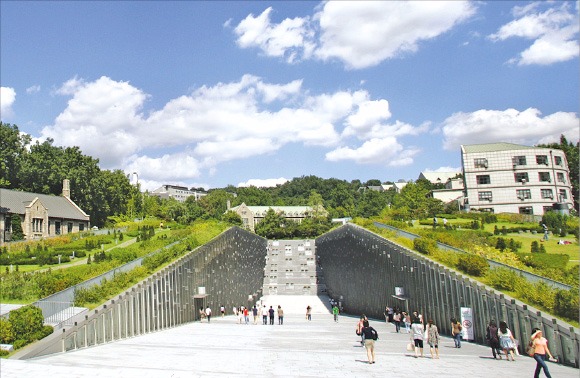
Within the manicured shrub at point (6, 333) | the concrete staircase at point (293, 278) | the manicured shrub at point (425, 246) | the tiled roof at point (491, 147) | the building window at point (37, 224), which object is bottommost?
the concrete staircase at point (293, 278)

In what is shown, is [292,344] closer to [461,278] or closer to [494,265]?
[461,278]

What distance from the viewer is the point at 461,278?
61.2 feet

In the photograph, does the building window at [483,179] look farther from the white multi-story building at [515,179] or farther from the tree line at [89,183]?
the tree line at [89,183]

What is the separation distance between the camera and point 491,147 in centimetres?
6175

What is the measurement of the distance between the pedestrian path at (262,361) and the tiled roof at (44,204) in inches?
1517

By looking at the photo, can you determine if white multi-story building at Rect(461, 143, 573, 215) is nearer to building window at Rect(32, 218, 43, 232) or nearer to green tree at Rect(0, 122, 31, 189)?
building window at Rect(32, 218, 43, 232)

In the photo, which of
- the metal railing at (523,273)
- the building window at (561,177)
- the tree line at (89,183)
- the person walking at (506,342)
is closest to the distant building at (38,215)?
the tree line at (89,183)

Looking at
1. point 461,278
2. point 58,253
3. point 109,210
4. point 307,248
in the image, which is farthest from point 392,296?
point 109,210

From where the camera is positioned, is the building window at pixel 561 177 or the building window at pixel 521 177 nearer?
the building window at pixel 521 177

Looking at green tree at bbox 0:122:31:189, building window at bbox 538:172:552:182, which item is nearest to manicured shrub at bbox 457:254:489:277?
building window at bbox 538:172:552:182

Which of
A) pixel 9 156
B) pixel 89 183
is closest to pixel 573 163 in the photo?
pixel 89 183

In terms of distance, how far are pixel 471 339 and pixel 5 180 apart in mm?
63175

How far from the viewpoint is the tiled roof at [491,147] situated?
197 ft

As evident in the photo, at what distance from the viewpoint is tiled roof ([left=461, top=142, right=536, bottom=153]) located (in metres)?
59.9
